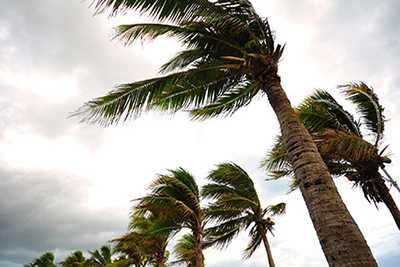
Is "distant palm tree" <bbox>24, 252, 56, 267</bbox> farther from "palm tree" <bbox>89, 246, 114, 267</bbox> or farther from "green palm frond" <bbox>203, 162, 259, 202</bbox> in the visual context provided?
"green palm frond" <bbox>203, 162, 259, 202</bbox>

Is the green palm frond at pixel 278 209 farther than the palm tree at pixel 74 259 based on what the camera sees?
No

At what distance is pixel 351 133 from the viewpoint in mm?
10328

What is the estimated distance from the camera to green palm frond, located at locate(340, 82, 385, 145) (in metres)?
11.2

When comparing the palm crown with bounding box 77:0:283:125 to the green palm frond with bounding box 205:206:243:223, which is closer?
the palm crown with bounding box 77:0:283:125

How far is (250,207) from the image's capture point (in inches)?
600

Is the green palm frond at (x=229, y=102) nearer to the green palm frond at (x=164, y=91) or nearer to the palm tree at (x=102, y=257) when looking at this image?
the green palm frond at (x=164, y=91)

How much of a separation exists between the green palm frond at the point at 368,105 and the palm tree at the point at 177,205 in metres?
6.73

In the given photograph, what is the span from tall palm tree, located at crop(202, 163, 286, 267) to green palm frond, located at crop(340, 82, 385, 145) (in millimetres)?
5770

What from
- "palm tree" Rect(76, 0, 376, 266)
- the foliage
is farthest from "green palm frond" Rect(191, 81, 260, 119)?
the foliage

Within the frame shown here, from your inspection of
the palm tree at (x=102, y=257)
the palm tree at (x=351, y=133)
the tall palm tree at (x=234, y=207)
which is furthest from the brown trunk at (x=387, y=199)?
the palm tree at (x=102, y=257)

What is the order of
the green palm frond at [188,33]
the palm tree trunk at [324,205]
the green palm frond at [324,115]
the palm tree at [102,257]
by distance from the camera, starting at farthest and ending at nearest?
the palm tree at [102,257], the green palm frond at [324,115], the green palm frond at [188,33], the palm tree trunk at [324,205]

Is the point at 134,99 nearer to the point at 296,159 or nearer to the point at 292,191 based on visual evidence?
the point at 296,159

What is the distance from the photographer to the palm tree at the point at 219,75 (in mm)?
4871

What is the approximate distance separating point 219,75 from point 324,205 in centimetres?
405
